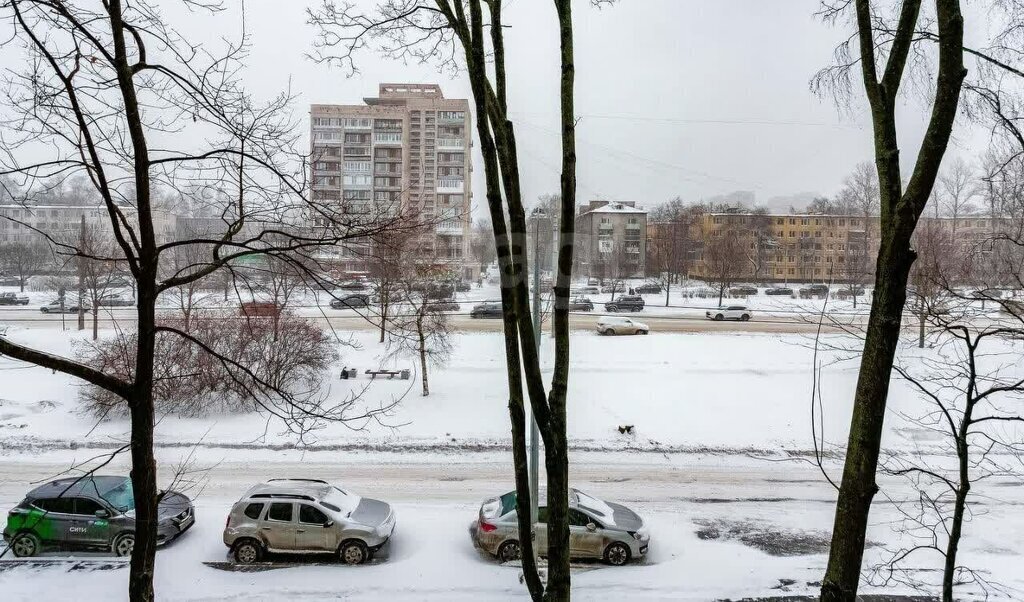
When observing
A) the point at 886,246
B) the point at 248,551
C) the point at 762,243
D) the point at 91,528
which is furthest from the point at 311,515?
the point at 762,243

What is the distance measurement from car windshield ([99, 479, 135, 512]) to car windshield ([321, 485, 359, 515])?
2182 millimetres

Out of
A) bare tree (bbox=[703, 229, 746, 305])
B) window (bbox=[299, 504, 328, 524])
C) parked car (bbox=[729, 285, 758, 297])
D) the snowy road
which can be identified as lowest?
the snowy road

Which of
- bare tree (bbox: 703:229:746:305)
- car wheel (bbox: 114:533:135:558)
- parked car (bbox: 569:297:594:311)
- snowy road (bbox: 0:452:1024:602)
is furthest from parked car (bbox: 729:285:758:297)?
car wheel (bbox: 114:533:135:558)

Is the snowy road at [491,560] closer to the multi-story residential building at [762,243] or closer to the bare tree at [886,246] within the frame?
the bare tree at [886,246]

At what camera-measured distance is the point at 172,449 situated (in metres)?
10.6

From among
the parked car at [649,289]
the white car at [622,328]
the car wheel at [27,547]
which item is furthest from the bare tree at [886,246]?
the parked car at [649,289]

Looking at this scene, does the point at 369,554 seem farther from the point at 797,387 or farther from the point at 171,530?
the point at 797,387

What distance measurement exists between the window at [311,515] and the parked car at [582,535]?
1.85 meters

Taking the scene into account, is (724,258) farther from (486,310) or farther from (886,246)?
(886,246)

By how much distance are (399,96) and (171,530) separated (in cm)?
4284

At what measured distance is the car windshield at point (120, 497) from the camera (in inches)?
267

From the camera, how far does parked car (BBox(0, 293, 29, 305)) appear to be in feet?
92.0

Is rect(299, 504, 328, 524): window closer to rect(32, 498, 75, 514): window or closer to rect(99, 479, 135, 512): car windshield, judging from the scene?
rect(99, 479, 135, 512): car windshield

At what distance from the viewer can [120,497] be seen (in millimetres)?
6953
